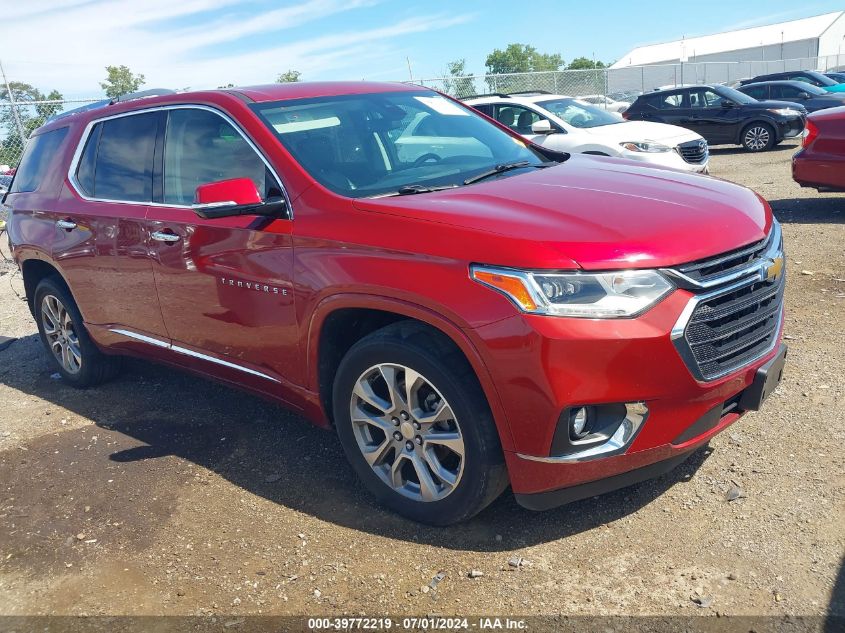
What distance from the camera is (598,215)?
3066mm

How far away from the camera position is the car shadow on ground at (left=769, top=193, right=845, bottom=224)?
8.69 meters

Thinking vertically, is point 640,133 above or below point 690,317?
below

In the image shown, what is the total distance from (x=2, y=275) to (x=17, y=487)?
7.27 m

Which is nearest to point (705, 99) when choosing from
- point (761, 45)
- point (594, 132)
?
point (594, 132)

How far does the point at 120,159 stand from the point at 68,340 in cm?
164

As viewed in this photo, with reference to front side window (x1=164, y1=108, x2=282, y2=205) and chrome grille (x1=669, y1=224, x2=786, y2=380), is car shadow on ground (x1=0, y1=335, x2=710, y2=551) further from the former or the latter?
front side window (x1=164, y1=108, x2=282, y2=205)

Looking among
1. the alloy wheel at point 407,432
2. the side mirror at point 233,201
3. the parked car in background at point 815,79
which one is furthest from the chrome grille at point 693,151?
the parked car in background at point 815,79

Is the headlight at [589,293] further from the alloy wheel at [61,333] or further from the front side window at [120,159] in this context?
the alloy wheel at [61,333]

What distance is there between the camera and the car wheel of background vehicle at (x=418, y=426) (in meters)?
3.01

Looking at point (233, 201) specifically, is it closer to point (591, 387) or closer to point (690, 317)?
point (591, 387)

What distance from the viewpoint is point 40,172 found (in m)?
5.49

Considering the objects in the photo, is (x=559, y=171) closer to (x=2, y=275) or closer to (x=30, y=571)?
(x=30, y=571)

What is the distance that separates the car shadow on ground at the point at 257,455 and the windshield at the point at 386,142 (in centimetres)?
148

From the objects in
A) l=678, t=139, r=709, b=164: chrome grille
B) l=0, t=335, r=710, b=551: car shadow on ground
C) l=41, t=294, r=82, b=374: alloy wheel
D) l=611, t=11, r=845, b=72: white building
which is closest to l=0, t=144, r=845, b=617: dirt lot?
l=0, t=335, r=710, b=551: car shadow on ground
